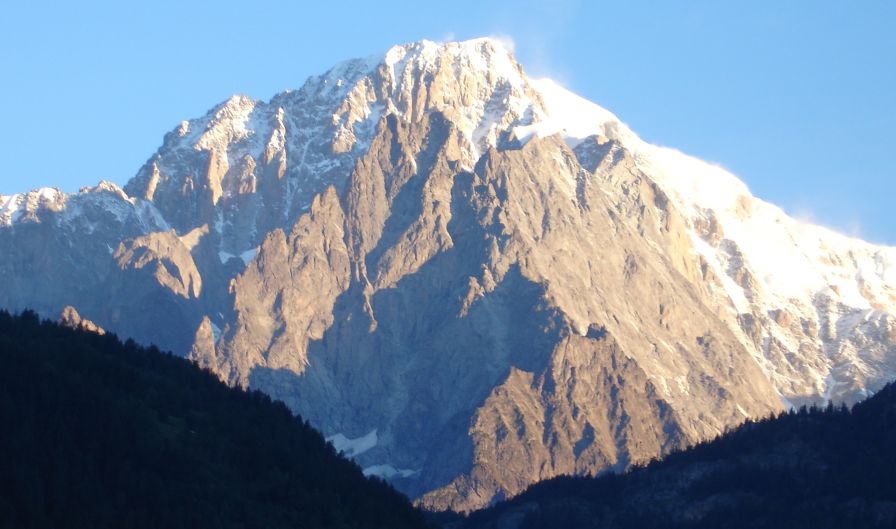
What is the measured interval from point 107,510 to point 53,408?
71.5ft

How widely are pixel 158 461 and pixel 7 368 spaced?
13.8 metres

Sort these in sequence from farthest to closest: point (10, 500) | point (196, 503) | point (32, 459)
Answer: point (196, 503) → point (32, 459) → point (10, 500)

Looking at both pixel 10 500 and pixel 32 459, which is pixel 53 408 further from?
pixel 10 500

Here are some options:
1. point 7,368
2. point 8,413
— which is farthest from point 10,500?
point 7,368

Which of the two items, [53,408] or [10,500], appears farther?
[53,408]

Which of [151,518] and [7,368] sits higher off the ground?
[7,368]

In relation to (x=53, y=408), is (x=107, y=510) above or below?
below

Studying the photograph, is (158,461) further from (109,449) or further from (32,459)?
(32,459)

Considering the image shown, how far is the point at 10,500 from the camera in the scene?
16662 centimetres

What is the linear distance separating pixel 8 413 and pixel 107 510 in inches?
643

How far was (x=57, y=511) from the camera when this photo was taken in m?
170

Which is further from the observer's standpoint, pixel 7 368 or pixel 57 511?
pixel 7 368

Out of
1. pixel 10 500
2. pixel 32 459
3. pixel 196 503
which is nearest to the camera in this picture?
pixel 10 500

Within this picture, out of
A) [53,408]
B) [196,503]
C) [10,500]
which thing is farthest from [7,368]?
[10,500]
